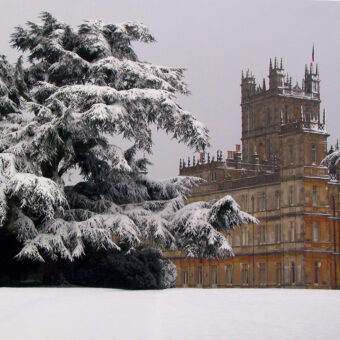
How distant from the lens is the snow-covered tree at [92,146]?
15.3 m

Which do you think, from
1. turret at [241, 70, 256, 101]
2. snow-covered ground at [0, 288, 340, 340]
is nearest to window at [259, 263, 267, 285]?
turret at [241, 70, 256, 101]

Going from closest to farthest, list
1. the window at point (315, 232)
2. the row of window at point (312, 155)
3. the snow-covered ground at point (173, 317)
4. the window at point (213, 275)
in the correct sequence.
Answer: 1. the snow-covered ground at point (173, 317)
2. the window at point (315, 232)
3. the row of window at point (312, 155)
4. the window at point (213, 275)

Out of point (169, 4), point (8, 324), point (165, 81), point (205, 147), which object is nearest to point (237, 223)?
point (205, 147)

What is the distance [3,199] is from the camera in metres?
14.6

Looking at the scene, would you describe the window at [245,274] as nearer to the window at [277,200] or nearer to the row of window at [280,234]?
the row of window at [280,234]

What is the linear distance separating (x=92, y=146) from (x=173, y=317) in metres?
7.31

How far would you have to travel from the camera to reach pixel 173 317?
33.0ft

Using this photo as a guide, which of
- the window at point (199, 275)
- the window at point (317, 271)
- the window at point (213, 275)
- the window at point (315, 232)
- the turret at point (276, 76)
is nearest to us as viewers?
the window at point (317, 271)

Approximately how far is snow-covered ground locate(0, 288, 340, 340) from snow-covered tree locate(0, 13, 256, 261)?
10.6 feet

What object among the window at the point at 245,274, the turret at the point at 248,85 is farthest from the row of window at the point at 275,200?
the turret at the point at 248,85

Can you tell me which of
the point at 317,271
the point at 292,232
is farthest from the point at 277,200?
the point at 317,271

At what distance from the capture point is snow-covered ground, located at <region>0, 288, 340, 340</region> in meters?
9.43

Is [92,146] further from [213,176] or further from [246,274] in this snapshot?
[213,176]

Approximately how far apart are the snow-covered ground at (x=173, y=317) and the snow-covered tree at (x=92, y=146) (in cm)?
323
